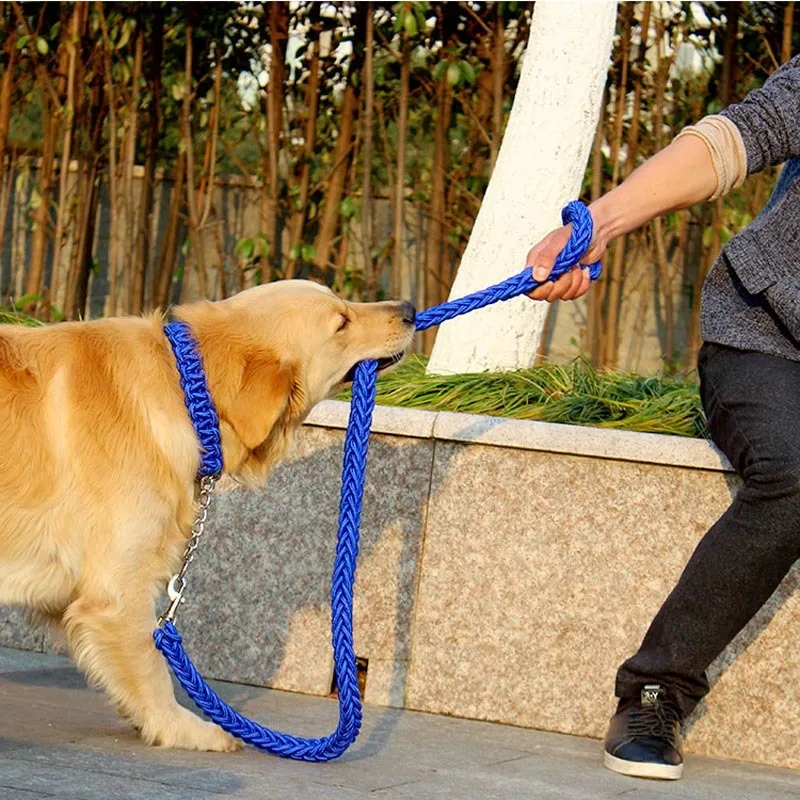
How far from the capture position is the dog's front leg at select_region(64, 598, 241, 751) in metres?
3.61

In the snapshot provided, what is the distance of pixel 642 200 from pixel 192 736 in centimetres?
186

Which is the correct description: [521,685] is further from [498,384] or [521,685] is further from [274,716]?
[498,384]

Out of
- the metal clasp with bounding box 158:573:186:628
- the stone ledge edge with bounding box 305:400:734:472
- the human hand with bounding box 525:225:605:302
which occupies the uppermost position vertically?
the human hand with bounding box 525:225:605:302

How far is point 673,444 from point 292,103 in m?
5.16

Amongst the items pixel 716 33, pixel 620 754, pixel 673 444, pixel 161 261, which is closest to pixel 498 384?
pixel 673 444

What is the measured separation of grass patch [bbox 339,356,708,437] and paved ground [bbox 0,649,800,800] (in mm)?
1087

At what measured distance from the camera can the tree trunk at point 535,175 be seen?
5500mm

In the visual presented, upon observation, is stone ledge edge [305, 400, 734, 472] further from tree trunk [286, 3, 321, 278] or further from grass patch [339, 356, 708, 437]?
tree trunk [286, 3, 321, 278]

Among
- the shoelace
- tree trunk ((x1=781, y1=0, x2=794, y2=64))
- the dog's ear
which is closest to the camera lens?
the dog's ear

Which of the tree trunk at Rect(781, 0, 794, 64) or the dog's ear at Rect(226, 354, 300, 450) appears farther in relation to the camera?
the tree trunk at Rect(781, 0, 794, 64)

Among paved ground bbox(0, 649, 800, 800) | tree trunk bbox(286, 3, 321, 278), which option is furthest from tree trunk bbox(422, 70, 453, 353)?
paved ground bbox(0, 649, 800, 800)

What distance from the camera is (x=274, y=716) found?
427 cm

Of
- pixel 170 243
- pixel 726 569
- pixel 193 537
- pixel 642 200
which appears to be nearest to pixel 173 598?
pixel 193 537

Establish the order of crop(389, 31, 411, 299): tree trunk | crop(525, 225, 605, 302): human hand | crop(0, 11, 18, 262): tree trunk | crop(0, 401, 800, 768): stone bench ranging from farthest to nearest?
crop(0, 11, 18, 262): tree trunk, crop(389, 31, 411, 299): tree trunk, crop(0, 401, 800, 768): stone bench, crop(525, 225, 605, 302): human hand
